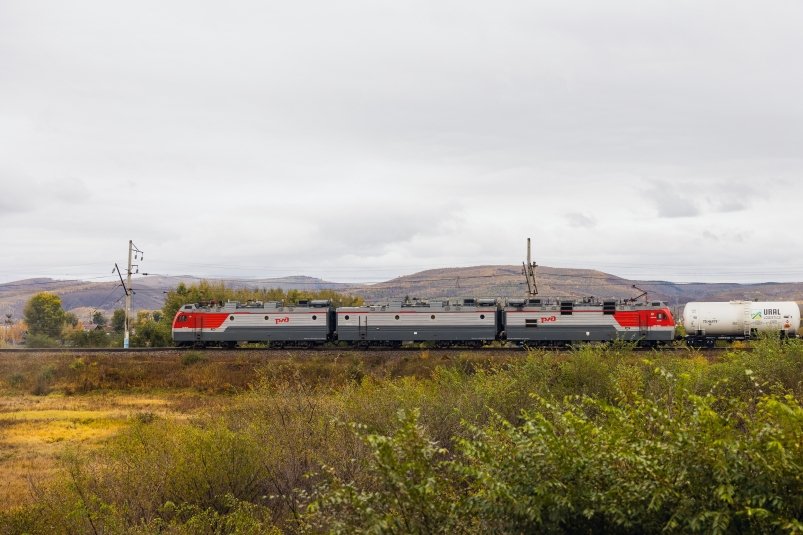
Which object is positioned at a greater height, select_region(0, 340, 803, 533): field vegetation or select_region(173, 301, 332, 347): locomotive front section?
select_region(173, 301, 332, 347): locomotive front section

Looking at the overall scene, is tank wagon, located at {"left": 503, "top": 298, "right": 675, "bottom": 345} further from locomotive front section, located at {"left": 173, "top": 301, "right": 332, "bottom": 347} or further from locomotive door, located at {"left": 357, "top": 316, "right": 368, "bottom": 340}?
locomotive front section, located at {"left": 173, "top": 301, "right": 332, "bottom": 347}

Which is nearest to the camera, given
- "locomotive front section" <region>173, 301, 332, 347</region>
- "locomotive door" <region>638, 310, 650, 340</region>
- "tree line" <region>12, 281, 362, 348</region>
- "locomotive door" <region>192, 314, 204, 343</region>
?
"locomotive door" <region>638, 310, 650, 340</region>

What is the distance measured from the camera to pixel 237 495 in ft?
70.8

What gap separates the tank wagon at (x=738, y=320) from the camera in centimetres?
6003

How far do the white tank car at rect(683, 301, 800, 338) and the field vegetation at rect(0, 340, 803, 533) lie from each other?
19314 mm

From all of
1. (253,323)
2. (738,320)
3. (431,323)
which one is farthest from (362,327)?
(738,320)

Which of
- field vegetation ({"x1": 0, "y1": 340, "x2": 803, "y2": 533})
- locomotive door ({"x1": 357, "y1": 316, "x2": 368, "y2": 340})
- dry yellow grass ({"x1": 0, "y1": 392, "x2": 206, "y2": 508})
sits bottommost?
dry yellow grass ({"x1": 0, "y1": 392, "x2": 206, "y2": 508})

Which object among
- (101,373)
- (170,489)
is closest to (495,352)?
(101,373)

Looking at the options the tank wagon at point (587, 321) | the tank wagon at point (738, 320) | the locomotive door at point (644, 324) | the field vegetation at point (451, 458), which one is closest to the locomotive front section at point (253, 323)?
the field vegetation at point (451, 458)

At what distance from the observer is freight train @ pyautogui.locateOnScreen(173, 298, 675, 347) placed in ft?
187

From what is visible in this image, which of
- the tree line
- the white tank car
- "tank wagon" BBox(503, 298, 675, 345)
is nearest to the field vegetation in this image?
"tank wagon" BBox(503, 298, 675, 345)

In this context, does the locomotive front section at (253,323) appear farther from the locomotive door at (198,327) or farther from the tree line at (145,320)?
the tree line at (145,320)

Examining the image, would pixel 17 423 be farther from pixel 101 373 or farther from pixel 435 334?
pixel 435 334

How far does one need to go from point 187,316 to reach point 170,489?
4325 cm
